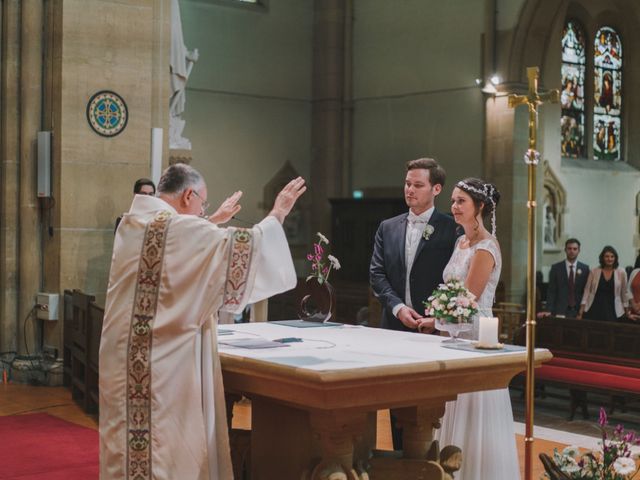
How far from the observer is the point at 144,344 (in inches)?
159

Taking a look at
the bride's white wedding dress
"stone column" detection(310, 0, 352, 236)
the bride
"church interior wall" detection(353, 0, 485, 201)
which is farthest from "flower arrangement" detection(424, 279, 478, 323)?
"stone column" detection(310, 0, 352, 236)

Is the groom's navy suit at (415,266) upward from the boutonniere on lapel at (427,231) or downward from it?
downward

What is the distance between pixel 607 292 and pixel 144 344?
289 inches

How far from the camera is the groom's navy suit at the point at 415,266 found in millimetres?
5109

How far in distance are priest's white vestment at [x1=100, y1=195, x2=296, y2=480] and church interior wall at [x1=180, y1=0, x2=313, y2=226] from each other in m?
11.7

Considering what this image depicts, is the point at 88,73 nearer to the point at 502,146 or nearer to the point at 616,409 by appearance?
the point at 616,409

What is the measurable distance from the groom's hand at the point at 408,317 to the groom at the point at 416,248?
0.15 ft

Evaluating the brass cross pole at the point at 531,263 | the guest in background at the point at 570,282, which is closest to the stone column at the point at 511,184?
the guest in background at the point at 570,282

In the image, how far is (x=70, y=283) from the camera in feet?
30.2

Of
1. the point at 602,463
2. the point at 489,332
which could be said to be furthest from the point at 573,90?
the point at 602,463

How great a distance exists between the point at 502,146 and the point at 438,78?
1.90 metres

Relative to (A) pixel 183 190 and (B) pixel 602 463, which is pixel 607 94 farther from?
(A) pixel 183 190

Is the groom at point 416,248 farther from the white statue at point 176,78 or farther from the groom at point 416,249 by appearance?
the white statue at point 176,78

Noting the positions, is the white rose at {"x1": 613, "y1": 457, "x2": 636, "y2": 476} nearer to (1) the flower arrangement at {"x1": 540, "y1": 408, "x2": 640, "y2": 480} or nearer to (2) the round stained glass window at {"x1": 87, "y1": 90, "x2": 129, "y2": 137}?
(1) the flower arrangement at {"x1": 540, "y1": 408, "x2": 640, "y2": 480}
